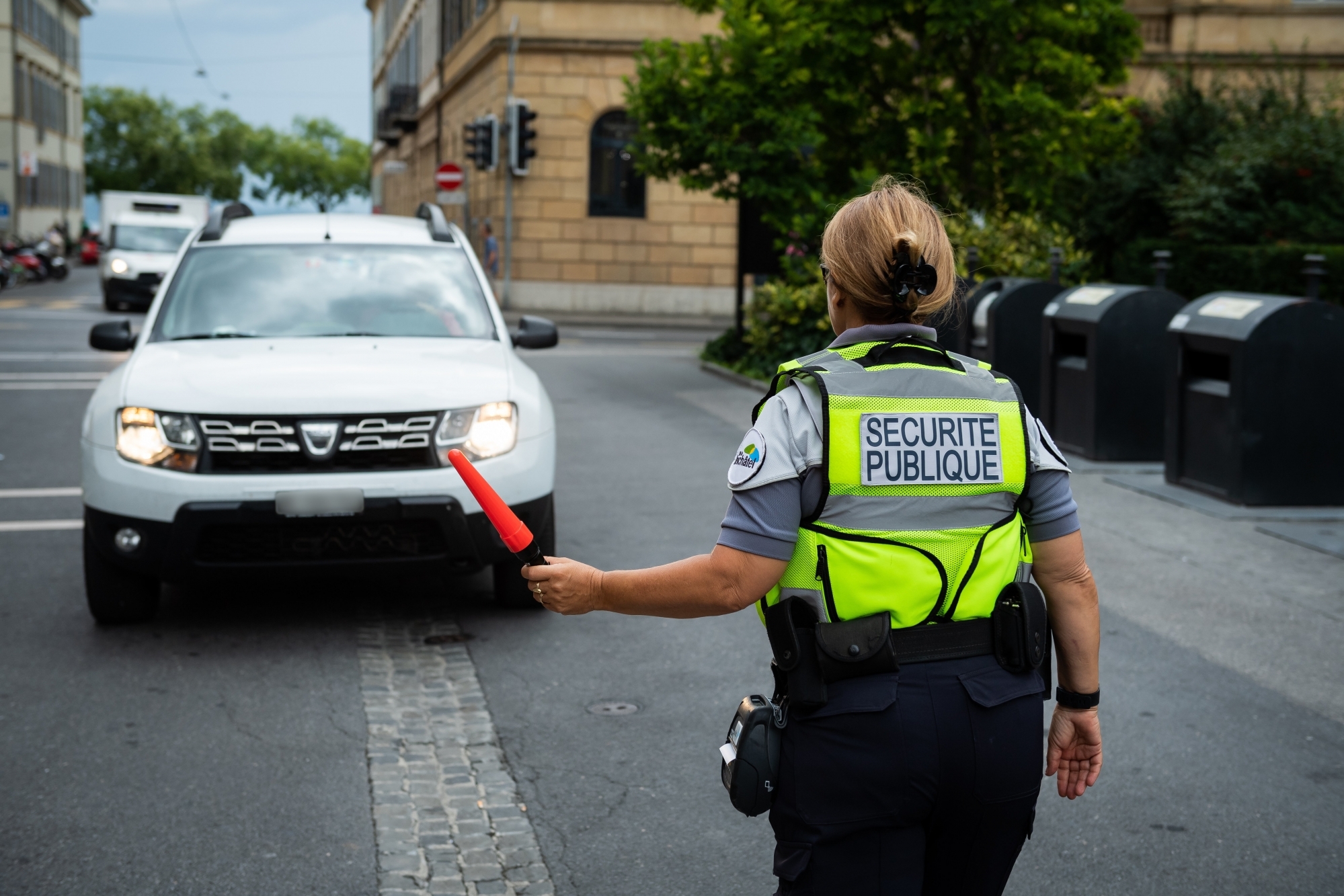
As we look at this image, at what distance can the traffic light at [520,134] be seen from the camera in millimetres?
30500

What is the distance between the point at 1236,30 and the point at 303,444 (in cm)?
3032

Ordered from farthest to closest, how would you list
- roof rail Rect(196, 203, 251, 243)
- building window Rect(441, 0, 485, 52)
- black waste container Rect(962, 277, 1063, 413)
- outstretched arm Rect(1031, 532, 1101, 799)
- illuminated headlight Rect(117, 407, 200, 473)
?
building window Rect(441, 0, 485, 52)
black waste container Rect(962, 277, 1063, 413)
roof rail Rect(196, 203, 251, 243)
illuminated headlight Rect(117, 407, 200, 473)
outstretched arm Rect(1031, 532, 1101, 799)

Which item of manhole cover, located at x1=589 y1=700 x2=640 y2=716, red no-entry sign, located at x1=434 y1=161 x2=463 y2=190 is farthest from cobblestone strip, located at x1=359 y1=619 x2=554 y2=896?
red no-entry sign, located at x1=434 y1=161 x2=463 y2=190

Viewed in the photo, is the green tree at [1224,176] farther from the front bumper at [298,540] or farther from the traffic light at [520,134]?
the traffic light at [520,134]

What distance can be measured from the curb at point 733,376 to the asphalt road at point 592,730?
7868 millimetres

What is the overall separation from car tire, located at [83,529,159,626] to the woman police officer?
4.12 meters

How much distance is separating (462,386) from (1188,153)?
13.7m

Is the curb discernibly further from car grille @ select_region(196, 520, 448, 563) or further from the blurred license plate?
the blurred license plate

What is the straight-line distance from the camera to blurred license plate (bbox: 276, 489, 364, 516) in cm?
539

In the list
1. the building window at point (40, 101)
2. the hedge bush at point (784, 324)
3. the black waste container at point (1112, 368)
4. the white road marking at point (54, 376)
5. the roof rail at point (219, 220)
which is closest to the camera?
the roof rail at point (219, 220)

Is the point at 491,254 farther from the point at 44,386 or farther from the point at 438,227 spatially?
the point at 438,227

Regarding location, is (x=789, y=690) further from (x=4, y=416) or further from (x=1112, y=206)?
(x=1112, y=206)

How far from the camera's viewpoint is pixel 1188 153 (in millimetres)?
17047

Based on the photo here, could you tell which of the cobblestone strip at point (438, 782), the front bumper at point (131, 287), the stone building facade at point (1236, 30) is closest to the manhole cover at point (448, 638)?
the cobblestone strip at point (438, 782)
